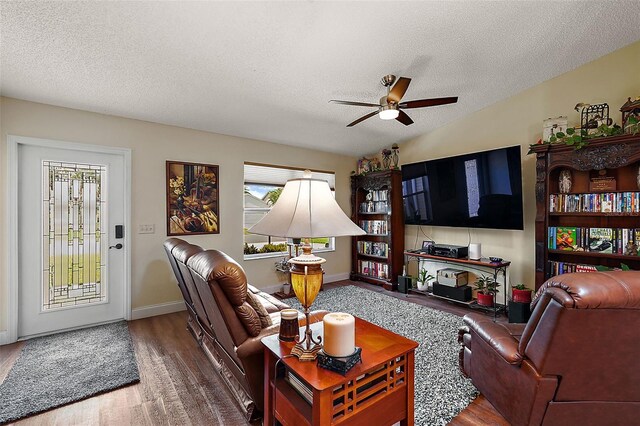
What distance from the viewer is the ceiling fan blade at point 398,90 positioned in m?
2.52

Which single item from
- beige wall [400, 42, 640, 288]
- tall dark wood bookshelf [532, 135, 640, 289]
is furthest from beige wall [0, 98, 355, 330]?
tall dark wood bookshelf [532, 135, 640, 289]

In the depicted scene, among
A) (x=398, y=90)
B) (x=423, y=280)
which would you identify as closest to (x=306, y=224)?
(x=398, y=90)

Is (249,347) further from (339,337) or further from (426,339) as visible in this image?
(426,339)

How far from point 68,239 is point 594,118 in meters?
5.76

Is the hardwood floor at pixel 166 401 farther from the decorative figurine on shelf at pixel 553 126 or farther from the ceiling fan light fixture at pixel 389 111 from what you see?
the decorative figurine on shelf at pixel 553 126

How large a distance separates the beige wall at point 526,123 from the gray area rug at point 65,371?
14.1 feet

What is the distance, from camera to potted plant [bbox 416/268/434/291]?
448 centimetres

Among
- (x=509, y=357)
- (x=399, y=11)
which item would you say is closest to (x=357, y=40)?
(x=399, y=11)

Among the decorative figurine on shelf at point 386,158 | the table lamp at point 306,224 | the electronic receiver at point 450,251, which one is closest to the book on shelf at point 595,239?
the electronic receiver at point 450,251

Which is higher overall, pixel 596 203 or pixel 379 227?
pixel 596 203

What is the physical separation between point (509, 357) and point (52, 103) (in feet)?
14.8

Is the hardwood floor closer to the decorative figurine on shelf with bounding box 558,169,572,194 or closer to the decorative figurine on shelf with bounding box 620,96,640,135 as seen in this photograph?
the decorative figurine on shelf with bounding box 558,169,572,194

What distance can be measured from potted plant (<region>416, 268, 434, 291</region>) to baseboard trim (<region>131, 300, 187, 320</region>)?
341 cm

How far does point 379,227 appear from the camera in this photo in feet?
17.0
